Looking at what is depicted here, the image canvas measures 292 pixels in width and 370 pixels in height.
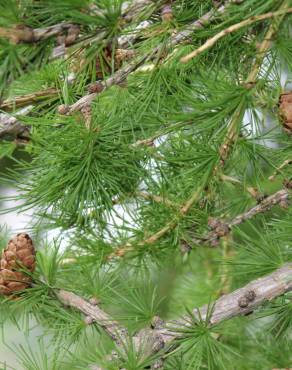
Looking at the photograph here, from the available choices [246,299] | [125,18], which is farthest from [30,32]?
[246,299]

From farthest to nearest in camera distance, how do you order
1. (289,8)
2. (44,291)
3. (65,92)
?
1. (44,291)
2. (65,92)
3. (289,8)

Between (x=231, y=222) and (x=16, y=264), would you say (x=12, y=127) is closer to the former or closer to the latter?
(x=16, y=264)

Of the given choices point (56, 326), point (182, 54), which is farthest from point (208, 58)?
point (56, 326)

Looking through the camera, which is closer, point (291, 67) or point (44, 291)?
point (291, 67)

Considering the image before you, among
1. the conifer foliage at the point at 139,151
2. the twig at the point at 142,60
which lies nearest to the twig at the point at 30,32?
the conifer foliage at the point at 139,151

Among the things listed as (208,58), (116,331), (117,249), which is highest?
(208,58)

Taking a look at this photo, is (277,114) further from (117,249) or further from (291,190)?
(117,249)

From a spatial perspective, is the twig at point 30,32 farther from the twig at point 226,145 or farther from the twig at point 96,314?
the twig at point 96,314
